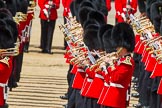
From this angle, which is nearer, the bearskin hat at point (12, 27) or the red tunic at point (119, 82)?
the red tunic at point (119, 82)

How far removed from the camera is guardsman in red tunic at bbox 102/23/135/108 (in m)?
8.88

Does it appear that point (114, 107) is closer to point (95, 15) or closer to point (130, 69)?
point (130, 69)

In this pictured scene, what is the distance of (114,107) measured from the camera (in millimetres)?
9047

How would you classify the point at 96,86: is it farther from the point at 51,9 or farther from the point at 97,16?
the point at 51,9

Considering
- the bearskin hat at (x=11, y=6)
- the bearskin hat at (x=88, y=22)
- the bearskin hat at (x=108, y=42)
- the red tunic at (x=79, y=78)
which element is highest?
the bearskin hat at (x=11, y=6)

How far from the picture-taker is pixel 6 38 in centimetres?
930

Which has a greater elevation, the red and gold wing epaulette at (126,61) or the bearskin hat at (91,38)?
the bearskin hat at (91,38)

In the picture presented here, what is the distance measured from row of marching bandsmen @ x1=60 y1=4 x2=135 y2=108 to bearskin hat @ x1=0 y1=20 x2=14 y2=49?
91 cm

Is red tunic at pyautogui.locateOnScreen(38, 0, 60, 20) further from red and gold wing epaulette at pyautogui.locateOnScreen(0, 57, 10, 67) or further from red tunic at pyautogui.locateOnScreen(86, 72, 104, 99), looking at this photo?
red and gold wing epaulette at pyautogui.locateOnScreen(0, 57, 10, 67)

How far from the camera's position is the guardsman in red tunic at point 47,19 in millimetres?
17609

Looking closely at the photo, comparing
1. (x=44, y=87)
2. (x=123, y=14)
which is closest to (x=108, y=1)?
Answer: (x=123, y=14)

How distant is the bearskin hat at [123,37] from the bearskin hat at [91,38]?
572mm

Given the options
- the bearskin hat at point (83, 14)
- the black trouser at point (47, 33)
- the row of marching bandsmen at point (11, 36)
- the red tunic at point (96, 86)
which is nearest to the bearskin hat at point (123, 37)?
the red tunic at point (96, 86)

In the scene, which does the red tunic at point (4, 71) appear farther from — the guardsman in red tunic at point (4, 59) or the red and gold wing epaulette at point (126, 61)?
the red and gold wing epaulette at point (126, 61)
